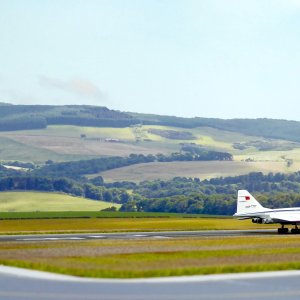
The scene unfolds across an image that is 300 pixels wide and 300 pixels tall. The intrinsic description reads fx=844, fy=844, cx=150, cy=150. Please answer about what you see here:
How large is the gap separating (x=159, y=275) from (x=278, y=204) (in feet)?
490

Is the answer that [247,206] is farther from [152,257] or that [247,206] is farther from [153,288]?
[153,288]

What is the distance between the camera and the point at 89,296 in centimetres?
Result: 3672

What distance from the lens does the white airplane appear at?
100188mm

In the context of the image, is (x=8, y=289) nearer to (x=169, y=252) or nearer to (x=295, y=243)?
(x=169, y=252)

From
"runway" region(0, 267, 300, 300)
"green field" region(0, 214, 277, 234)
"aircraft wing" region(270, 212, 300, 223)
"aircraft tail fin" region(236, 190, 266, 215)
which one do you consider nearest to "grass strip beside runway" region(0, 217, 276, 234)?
"green field" region(0, 214, 277, 234)

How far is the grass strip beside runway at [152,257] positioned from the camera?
152 feet

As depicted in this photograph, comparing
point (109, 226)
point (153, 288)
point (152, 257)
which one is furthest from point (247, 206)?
point (153, 288)

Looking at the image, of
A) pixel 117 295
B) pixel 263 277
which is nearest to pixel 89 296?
pixel 117 295

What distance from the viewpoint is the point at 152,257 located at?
54.5 metres

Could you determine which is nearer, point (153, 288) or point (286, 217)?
point (153, 288)

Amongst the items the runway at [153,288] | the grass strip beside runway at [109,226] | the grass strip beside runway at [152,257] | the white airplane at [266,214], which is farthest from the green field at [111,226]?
the runway at [153,288]

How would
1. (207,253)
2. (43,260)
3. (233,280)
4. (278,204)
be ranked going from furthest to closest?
(278,204) < (207,253) < (43,260) < (233,280)

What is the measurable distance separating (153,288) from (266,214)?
210ft

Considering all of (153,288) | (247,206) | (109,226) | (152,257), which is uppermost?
(247,206)
